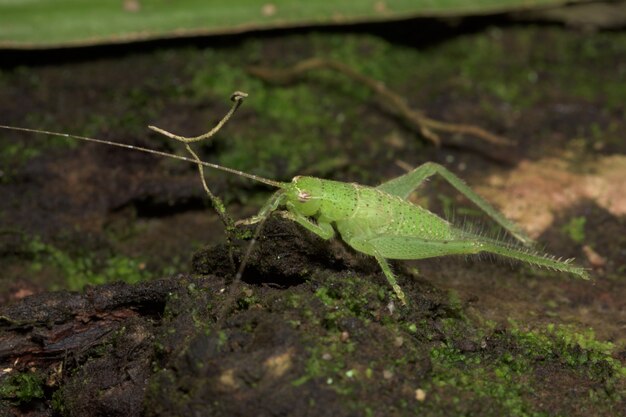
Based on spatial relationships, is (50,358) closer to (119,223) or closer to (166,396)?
(166,396)

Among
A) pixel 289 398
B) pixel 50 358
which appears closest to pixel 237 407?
pixel 289 398

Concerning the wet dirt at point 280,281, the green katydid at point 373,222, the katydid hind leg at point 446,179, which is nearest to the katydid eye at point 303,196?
the green katydid at point 373,222

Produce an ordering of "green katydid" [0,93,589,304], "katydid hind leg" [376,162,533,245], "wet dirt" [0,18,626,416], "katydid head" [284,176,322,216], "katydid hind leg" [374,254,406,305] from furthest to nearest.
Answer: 1. "katydid hind leg" [376,162,533,245]
2. "katydid head" [284,176,322,216]
3. "green katydid" [0,93,589,304]
4. "katydid hind leg" [374,254,406,305]
5. "wet dirt" [0,18,626,416]

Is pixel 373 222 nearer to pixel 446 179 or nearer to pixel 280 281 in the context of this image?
pixel 280 281

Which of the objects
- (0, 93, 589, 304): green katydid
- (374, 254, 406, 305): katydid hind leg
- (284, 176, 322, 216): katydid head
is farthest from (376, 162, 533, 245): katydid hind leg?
(374, 254, 406, 305): katydid hind leg

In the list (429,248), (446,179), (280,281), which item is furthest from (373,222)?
(446,179)

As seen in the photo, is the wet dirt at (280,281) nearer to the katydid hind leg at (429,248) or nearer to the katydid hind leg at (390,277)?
the katydid hind leg at (390,277)

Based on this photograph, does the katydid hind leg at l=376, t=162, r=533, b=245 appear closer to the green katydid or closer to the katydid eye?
the green katydid
